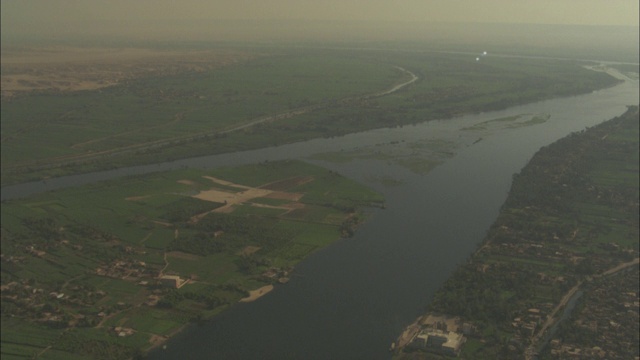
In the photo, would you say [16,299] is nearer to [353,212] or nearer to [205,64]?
[353,212]

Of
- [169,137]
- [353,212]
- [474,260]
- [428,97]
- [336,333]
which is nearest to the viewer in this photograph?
[336,333]

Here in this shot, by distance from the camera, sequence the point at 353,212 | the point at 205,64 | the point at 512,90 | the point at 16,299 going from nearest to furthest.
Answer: the point at 16,299
the point at 353,212
the point at 512,90
the point at 205,64

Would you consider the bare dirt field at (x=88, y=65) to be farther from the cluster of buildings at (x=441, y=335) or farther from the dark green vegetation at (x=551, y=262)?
the cluster of buildings at (x=441, y=335)

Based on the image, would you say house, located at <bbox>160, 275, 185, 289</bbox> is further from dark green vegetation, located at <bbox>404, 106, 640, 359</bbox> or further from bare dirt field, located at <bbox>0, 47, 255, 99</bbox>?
bare dirt field, located at <bbox>0, 47, 255, 99</bbox>

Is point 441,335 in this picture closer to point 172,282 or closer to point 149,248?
point 172,282

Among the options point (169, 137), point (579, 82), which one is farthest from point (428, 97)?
point (169, 137)

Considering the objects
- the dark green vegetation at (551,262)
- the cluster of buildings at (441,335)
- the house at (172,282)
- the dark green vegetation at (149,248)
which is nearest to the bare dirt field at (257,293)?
the dark green vegetation at (149,248)
